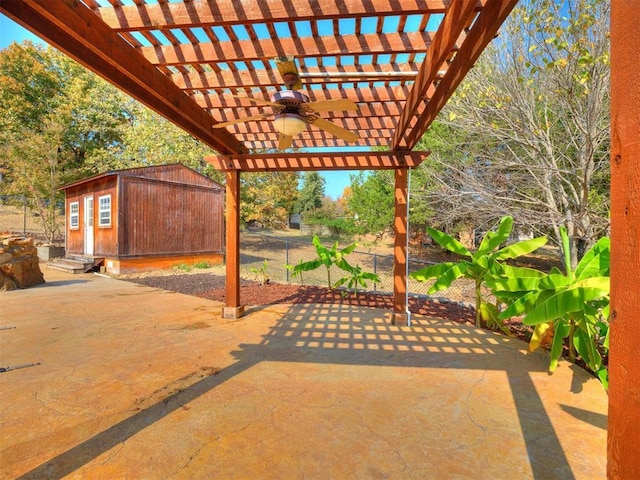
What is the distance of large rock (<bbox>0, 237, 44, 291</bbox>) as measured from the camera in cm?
703

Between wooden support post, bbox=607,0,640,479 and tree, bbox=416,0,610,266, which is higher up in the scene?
tree, bbox=416,0,610,266

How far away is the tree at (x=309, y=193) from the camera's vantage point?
1512 inches

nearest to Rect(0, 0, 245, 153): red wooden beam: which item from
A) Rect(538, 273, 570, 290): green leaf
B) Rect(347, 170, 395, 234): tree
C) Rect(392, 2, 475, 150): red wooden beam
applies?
Rect(392, 2, 475, 150): red wooden beam

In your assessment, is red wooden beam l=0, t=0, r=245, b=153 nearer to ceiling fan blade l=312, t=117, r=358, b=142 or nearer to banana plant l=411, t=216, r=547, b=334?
ceiling fan blade l=312, t=117, r=358, b=142

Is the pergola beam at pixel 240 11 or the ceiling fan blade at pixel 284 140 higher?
the pergola beam at pixel 240 11

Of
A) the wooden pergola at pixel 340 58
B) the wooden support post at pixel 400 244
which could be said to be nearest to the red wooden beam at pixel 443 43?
the wooden pergola at pixel 340 58

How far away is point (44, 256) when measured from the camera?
13.4 meters

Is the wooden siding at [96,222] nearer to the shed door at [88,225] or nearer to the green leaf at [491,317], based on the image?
the shed door at [88,225]

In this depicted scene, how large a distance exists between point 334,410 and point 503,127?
6401 mm

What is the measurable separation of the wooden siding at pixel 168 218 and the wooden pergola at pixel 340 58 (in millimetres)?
7224

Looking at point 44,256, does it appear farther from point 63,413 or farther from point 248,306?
point 63,413

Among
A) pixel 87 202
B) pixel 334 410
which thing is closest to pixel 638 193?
pixel 334 410

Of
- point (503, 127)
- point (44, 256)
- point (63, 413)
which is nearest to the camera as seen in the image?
point (63, 413)

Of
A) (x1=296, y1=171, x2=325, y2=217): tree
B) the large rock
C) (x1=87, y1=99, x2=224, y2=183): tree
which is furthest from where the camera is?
(x1=296, y1=171, x2=325, y2=217): tree
